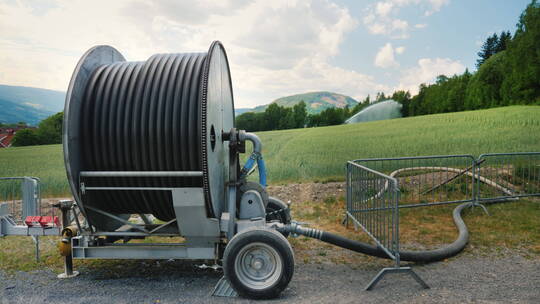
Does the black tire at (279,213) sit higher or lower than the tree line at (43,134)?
lower

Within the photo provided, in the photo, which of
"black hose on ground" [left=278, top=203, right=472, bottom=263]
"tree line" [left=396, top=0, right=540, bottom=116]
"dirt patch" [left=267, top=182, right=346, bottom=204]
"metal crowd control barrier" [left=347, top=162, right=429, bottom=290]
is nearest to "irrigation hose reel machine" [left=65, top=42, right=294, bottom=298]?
"black hose on ground" [left=278, top=203, right=472, bottom=263]

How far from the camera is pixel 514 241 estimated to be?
24.1 ft

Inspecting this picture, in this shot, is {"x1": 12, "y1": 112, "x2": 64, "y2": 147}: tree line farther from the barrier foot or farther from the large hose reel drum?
the barrier foot

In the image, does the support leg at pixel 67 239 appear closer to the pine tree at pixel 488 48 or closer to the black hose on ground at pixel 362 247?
the black hose on ground at pixel 362 247

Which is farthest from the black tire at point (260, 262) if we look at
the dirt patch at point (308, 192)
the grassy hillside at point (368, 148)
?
the grassy hillside at point (368, 148)

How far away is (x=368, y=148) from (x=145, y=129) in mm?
14039

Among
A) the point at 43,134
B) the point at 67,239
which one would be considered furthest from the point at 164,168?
the point at 43,134

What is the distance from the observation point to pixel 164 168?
5.12 m

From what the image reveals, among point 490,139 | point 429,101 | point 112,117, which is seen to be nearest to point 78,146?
point 112,117

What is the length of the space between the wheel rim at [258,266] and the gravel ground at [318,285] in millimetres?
246

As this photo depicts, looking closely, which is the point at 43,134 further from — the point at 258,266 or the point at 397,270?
the point at 397,270

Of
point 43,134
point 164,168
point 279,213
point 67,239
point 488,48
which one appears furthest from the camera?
point 488,48

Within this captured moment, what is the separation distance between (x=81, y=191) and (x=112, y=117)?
3.26 ft

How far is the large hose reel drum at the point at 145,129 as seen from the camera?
5.01m
